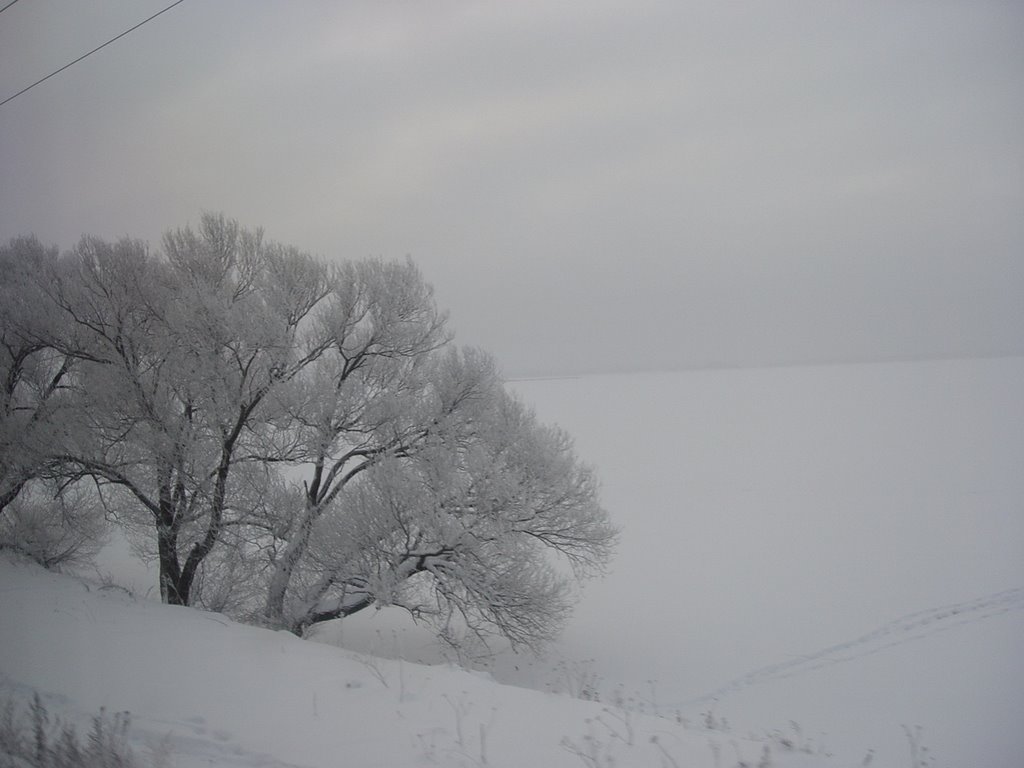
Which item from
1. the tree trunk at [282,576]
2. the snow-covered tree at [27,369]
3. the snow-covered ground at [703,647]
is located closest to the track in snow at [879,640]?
the snow-covered ground at [703,647]

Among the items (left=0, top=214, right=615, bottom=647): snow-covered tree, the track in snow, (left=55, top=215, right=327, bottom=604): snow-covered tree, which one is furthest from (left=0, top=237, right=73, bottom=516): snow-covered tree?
the track in snow

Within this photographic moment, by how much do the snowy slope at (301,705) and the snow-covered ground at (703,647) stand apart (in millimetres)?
20

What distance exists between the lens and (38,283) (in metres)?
11.8

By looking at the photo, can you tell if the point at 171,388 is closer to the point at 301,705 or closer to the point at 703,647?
the point at 301,705

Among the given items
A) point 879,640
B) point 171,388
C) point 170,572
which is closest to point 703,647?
point 879,640

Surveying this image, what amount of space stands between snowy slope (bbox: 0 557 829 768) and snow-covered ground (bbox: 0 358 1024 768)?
20 millimetres

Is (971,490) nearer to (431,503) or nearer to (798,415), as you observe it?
(431,503)

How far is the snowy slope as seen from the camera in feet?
11.8

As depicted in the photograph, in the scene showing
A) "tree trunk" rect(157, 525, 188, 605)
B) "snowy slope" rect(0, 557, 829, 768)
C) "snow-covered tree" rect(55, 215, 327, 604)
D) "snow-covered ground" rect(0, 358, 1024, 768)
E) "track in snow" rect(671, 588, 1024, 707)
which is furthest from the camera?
"tree trunk" rect(157, 525, 188, 605)

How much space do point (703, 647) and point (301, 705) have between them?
8.87 m

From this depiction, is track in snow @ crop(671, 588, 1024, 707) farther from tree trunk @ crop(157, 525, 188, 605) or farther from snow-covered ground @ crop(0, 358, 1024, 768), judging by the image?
tree trunk @ crop(157, 525, 188, 605)

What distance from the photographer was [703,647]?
36.8ft

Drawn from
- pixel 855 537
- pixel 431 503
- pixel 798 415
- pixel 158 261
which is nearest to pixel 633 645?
pixel 431 503

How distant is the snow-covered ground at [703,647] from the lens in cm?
391
